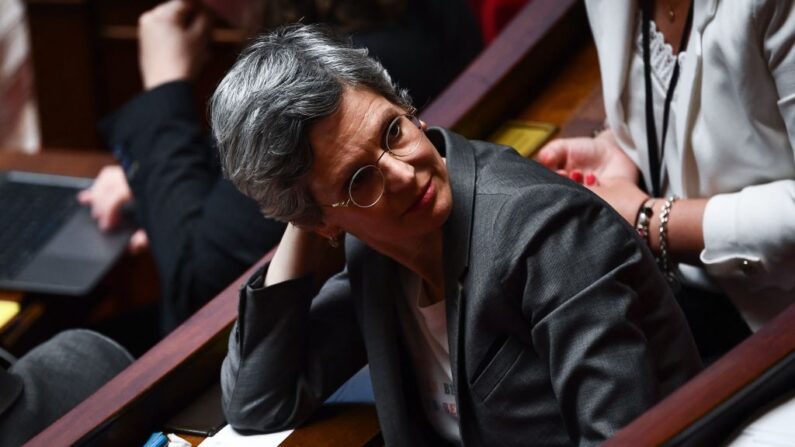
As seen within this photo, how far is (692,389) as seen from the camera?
118 centimetres

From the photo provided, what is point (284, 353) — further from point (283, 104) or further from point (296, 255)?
point (283, 104)

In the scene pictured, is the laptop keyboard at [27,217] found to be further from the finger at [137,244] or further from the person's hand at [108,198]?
the finger at [137,244]

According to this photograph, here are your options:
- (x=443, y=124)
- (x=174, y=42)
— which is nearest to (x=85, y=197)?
(x=174, y=42)

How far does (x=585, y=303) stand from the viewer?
125 centimetres

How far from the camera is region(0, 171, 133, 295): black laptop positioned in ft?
7.20

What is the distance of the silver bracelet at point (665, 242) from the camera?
1.56 metres

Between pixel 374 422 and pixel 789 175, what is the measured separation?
1.79 ft

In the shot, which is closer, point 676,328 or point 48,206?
point 676,328

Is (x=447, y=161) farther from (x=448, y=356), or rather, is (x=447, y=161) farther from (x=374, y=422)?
(x=374, y=422)

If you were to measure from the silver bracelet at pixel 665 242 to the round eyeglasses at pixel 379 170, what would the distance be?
1.26 feet

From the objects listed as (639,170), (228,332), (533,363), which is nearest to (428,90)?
(639,170)

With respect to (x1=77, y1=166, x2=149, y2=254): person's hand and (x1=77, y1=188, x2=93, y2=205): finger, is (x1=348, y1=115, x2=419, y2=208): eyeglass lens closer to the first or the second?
(x1=77, y1=166, x2=149, y2=254): person's hand

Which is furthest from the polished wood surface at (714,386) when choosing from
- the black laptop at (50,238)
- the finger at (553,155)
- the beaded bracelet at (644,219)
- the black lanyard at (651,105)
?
the black laptop at (50,238)

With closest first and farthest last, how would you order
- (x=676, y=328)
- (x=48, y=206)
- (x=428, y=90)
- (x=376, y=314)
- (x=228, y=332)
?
1. (x=676, y=328)
2. (x=376, y=314)
3. (x=228, y=332)
4. (x=428, y=90)
5. (x=48, y=206)
